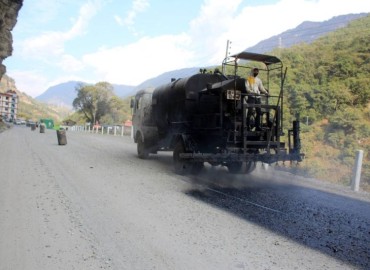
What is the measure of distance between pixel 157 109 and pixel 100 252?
30.1ft

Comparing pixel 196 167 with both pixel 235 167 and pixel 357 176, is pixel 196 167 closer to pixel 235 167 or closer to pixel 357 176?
pixel 235 167

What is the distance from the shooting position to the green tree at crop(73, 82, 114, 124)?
81.0 m

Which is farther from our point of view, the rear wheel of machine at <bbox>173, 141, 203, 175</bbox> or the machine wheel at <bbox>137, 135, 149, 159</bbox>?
the machine wheel at <bbox>137, 135, 149, 159</bbox>

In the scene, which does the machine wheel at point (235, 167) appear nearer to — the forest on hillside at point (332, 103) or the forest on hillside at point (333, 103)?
the forest on hillside at point (332, 103)

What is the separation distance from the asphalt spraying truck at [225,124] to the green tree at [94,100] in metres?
71.2

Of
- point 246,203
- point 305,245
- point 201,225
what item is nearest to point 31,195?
point 201,225

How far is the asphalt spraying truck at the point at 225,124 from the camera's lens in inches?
361

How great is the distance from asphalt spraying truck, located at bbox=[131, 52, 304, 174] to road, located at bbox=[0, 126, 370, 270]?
0.78 meters

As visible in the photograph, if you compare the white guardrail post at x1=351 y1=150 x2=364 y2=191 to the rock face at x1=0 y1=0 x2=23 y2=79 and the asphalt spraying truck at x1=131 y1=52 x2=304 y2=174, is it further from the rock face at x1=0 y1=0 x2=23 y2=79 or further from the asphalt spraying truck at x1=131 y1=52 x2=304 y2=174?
the rock face at x1=0 y1=0 x2=23 y2=79

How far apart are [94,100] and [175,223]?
7907 cm

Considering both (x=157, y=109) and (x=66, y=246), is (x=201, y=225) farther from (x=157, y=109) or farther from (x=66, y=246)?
(x=157, y=109)

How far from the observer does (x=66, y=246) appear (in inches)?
175

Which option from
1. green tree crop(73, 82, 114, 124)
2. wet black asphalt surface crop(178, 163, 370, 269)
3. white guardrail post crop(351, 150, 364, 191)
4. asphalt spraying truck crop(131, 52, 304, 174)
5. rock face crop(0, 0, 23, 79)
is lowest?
wet black asphalt surface crop(178, 163, 370, 269)

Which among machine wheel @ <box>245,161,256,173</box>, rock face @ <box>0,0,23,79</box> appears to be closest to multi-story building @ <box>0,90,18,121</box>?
rock face @ <box>0,0,23,79</box>
